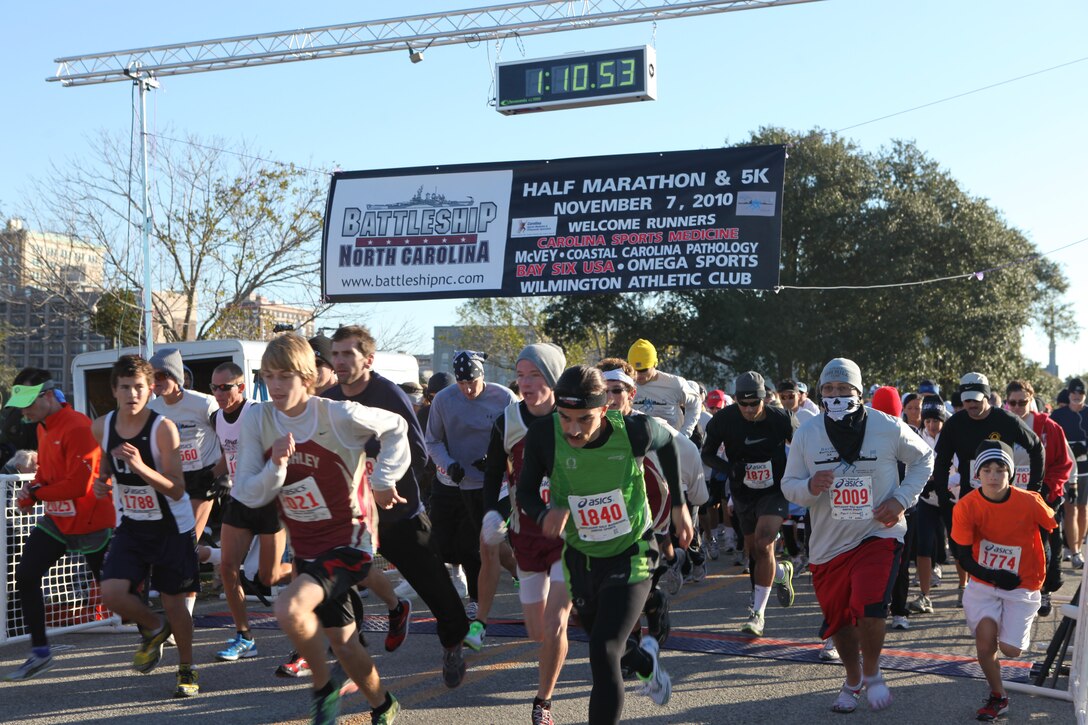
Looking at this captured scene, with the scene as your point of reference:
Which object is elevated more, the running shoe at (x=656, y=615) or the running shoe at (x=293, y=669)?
the running shoe at (x=656, y=615)

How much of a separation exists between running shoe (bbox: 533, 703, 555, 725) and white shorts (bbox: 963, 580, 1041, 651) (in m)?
2.35

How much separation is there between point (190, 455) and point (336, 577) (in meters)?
3.43

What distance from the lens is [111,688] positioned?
21.6ft

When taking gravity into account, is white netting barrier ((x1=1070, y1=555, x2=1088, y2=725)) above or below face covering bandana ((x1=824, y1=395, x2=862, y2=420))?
below

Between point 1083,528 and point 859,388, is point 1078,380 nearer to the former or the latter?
point 1083,528

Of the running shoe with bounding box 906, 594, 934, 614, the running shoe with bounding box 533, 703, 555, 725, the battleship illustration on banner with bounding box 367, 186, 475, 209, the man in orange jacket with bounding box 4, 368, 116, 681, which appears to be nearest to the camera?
the running shoe with bounding box 533, 703, 555, 725

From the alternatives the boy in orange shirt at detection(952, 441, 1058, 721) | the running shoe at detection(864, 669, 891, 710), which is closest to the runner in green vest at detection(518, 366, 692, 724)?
the running shoe at detection(864, 669, 891, 710)

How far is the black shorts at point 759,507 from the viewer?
8305 millimetres

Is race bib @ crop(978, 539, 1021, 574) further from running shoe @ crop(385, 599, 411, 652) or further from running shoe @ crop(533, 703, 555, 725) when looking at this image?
running shoe @ crop(385, 599, 411, 652)

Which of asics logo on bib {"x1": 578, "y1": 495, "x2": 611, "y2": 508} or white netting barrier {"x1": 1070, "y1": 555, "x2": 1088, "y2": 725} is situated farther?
white netting barrier {"x1": 1070, "y1": 555, "x2": 1088, "y2": 725}

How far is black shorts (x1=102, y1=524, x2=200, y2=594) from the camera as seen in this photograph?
6.45 meters

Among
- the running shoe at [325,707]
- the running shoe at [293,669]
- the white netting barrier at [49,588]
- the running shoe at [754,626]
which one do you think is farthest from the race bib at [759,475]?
the white netting barrier at [49,588]

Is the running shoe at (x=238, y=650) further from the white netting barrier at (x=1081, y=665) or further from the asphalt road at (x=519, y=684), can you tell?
the white netting barrier at (x=1081, y=665)

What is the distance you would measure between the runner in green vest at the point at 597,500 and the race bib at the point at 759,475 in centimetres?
340
